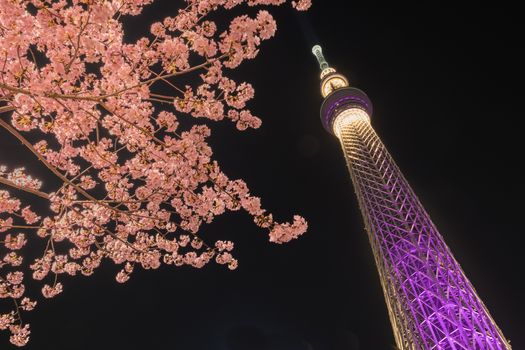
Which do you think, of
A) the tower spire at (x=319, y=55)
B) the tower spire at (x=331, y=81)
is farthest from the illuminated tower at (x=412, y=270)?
the tower spire at (x=319, y=55)

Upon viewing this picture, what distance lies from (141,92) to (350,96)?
21713 mm

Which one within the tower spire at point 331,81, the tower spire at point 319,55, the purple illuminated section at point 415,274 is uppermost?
the tower spire at point 319,55

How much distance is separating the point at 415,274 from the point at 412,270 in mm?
Result: 367

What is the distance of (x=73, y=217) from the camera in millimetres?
5957

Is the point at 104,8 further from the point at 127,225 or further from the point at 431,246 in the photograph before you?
the point at 431,246

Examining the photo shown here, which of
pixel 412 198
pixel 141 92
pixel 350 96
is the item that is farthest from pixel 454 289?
pixel 350 96

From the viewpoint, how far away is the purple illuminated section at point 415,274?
10938 mm

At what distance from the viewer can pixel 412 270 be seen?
46.1ft

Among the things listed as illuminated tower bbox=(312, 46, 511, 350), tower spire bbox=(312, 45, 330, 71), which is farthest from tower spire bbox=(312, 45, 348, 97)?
illuminated tower bbox=(312, 46, 511, 350)

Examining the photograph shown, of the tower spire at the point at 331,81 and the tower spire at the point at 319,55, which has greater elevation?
the tower spire at the point at 319,55

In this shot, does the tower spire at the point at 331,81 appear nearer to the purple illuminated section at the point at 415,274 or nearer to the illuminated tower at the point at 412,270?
the illuminated tower at the point at 412,270

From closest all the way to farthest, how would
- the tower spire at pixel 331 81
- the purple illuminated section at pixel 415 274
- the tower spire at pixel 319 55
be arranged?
the purple illuminated section at pixel 415 274 < the tower spire at pixel 331 81 < the tower spire at pixel 319 55

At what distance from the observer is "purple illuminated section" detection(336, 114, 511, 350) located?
10938mm

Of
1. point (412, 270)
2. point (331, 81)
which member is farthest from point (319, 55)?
point (412, 270)
